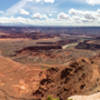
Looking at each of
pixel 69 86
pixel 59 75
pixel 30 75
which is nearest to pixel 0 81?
pixel 30 75

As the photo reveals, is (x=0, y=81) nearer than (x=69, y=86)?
No

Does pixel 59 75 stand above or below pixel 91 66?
below

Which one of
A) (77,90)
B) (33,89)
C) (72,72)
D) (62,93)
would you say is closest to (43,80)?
(33,89)

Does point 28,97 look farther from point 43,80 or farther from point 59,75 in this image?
point 59,75

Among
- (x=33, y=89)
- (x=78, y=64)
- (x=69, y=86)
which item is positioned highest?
(x=78, y=64)

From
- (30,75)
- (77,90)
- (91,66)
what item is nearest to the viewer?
(77,90)

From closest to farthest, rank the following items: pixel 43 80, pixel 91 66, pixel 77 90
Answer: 1. pixel 77 90
2. pixel 91 66
3. pixel 43 80

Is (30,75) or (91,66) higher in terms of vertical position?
(91,66)

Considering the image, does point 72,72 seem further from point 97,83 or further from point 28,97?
point 28,97

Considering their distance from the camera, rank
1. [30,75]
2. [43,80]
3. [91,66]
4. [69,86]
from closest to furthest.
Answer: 1. [69,86]
2. [91,66]
3. [43,80]
4. [30,75]
